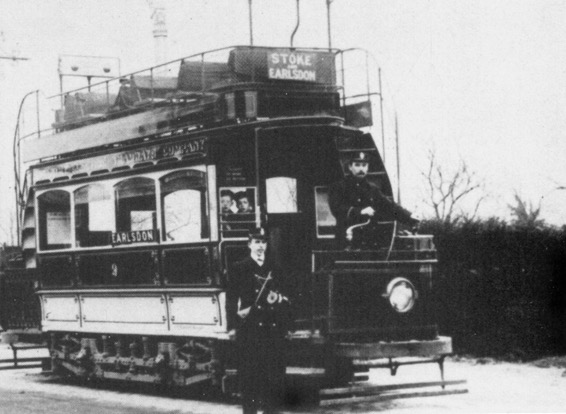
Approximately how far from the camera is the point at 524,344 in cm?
1483

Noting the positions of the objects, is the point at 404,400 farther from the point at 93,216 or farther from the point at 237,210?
the point at 93,216

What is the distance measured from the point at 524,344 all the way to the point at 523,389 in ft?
7.37

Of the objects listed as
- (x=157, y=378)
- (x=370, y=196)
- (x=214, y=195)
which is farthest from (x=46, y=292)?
(x=370, y=196)

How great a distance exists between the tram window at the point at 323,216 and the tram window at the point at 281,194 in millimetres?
280

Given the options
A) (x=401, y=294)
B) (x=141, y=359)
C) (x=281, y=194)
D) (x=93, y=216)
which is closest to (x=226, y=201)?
(x=281, y=194)

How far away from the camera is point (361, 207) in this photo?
11.5 m

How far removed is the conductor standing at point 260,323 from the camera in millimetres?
9805

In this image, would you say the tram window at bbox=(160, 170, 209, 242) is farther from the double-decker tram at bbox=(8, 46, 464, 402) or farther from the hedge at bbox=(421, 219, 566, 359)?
the hedge at bbox=(421, 219, 566, 359)

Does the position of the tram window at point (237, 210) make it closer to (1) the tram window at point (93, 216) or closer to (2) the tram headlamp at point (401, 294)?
(2) the tram headlamp at point (401, 294)

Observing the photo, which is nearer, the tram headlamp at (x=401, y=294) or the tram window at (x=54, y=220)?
the tram headlamp at (x=401, y=294)

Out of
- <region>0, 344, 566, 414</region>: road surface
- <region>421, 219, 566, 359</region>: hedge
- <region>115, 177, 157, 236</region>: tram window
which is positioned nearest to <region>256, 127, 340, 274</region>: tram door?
<region>115, 177, 157, 236</region>: tram window

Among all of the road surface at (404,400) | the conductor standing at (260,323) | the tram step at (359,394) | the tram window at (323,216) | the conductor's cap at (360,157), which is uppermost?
the conductor's cap at (360,157)

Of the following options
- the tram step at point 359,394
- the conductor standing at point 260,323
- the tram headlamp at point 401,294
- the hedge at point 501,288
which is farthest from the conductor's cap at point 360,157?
the hedge at point 501,288

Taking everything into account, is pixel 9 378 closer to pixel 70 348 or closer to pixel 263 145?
pixel 70 348
